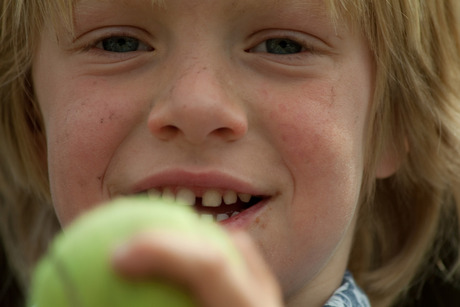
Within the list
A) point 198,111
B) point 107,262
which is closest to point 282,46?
point 198,111

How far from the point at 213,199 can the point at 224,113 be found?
18 centimetres

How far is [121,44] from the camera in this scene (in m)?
1.60

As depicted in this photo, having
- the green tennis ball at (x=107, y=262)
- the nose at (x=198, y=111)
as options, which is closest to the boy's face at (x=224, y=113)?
the nose at (x=198, y=111)

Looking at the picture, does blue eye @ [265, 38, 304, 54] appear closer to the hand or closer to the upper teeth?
the upper teeth

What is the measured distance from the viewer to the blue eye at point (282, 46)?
156 centimetres

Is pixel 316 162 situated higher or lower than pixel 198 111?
lower

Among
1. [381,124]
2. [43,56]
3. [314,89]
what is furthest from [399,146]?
[43,56]

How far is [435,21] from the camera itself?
5.80 ft

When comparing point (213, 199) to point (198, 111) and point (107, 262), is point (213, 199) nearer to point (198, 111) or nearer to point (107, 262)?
point (198, 111)

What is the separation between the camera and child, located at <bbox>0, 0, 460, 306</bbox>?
142 cm

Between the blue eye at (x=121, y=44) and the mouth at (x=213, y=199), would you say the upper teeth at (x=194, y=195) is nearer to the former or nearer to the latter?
the mouth at (x=213, y=199)

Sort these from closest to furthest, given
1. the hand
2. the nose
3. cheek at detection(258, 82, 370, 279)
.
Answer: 1. the hand
2. the nose
3. cheek at detection(258, 82, 370, 279)

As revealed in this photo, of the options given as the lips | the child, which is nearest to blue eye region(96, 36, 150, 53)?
the child

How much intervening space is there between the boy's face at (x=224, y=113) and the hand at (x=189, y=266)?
1.82 feet
